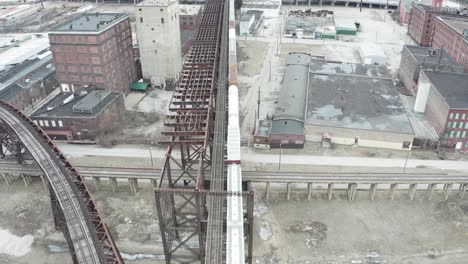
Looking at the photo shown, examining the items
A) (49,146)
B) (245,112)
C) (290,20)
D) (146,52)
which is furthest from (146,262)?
(290,20)

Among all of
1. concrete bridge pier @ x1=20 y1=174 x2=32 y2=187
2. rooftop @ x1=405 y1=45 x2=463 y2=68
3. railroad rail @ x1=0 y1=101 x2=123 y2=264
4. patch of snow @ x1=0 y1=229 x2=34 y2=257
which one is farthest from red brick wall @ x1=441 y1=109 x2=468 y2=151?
concrete bridge pier @ x1=20 y1=174 x2=32 y2=187

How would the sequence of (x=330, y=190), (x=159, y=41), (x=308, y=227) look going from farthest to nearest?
(x=159, y=41), (x=330, y=190), (x=308, y=227)

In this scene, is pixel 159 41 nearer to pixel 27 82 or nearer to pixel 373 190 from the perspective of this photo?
pixel 27 82

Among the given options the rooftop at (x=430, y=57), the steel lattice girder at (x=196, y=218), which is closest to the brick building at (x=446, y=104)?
the rooftop at (x=430, y=57)

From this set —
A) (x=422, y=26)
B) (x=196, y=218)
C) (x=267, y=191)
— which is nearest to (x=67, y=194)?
(x=196, y=218)

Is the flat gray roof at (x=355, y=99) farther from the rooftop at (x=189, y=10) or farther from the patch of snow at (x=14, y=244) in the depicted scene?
the patch of snow at (x=14, y=244)

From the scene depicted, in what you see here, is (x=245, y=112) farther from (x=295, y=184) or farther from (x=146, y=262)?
(x=146, y=262)
